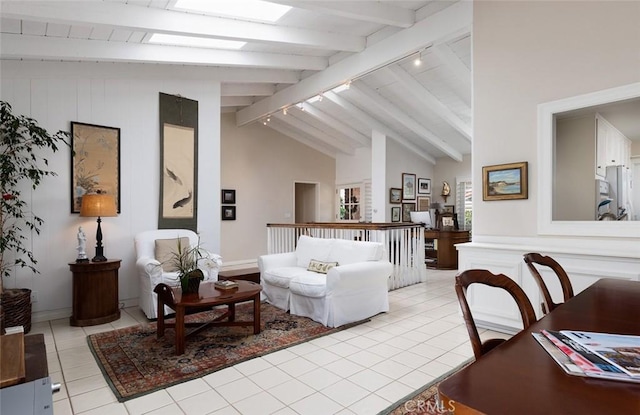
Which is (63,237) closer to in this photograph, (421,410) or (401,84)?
(421,410)

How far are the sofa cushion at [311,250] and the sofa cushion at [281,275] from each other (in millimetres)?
176

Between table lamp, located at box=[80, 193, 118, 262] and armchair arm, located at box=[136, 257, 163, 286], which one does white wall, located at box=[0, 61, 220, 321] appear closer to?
table lamp, located at box=[80, 193, 118, 262]

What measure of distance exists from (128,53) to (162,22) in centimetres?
88

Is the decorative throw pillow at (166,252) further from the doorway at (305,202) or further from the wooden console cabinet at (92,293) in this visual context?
the doorway at (305,202)

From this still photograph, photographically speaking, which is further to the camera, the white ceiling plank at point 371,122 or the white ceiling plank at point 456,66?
the white ceiling plank at point 371,122

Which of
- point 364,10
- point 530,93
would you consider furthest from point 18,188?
point 530,93

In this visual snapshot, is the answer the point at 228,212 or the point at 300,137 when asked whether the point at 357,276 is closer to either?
the point at 228,212

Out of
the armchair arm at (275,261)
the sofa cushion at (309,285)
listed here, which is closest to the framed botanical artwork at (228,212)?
the armchair arm at (275,261)

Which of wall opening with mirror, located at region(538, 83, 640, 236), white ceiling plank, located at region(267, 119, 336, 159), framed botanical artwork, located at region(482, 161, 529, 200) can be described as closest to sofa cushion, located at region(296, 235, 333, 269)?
framed botanical artwork, located at region(482, 161, 529, 200)

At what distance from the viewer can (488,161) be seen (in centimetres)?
378

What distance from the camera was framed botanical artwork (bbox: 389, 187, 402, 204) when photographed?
26.6 ft

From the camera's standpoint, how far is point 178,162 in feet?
16.9

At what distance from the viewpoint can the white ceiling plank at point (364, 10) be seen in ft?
11.4

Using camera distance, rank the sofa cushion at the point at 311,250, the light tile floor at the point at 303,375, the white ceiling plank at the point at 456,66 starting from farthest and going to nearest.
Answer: the white ceiling plank at the point at 456,66 → the sofa cushion at the point at 311,250 → the light tile floor at the point at 303,375
